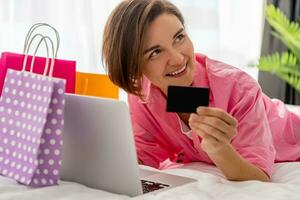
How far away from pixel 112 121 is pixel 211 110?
0.68ft

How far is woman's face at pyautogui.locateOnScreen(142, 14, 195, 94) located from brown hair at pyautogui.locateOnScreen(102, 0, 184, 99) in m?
0.02

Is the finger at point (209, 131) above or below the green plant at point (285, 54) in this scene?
below

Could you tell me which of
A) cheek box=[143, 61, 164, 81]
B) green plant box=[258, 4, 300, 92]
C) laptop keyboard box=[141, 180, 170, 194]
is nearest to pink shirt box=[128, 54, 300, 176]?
cheek box=[143, 61, 164, 81]

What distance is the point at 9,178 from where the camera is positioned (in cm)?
112

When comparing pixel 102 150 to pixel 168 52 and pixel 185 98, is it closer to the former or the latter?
pixel 185 98

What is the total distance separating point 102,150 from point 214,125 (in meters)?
0.24

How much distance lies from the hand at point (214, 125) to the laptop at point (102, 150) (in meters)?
0.13

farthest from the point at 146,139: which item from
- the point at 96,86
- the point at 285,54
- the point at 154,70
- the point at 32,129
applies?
the point at 285,54

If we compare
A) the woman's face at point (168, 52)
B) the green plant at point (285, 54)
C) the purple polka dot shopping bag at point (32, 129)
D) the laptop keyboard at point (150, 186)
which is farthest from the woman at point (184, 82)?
the green plant at point (285, 54)

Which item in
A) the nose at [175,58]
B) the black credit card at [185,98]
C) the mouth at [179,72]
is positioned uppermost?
the nose at [175,58]

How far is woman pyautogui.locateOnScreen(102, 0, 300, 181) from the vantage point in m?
1.16

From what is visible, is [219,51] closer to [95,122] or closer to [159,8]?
[159,8]

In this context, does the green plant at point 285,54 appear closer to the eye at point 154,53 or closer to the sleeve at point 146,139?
the sleeve at point 146,139

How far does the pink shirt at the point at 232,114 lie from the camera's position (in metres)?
1.28
